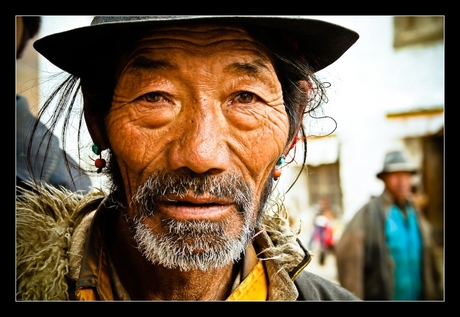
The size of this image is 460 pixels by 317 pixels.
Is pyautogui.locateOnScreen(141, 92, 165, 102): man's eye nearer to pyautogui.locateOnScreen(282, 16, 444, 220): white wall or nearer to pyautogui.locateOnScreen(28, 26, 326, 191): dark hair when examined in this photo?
pyautogui.locateOnScreen(28, 26, 326, 191): dark hair

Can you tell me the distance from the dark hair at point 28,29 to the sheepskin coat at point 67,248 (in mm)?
586

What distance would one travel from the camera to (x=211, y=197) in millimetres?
1519

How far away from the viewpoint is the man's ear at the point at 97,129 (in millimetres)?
1692

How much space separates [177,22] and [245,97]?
33 cm

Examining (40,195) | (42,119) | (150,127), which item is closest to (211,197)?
(150,127)

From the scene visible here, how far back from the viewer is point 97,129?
172 cm

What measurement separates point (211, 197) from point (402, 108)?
1024 mm

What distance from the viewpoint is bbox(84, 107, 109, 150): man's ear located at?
1.69m

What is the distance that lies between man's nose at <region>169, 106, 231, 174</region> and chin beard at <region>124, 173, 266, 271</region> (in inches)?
1.7

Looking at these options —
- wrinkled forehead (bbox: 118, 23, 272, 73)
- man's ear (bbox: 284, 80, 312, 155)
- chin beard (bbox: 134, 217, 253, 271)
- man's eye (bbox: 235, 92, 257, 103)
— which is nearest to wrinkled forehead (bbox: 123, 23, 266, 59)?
wrinkled forehead (bbox: 118, 23, 272, 73)

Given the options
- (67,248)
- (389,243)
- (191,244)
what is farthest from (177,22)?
(389,243)

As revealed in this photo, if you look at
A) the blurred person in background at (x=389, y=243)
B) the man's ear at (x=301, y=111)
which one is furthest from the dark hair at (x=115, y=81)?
the blurred person in background at (x=389, y=243)

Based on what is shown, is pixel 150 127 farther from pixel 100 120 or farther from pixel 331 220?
pixel 331 220
